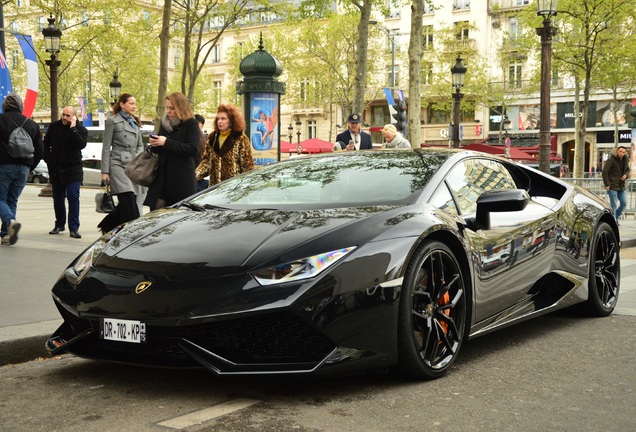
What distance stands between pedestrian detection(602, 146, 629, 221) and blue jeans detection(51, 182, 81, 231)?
11.6m

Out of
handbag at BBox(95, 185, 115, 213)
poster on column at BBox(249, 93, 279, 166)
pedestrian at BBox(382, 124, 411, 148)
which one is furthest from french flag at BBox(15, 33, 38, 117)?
handbag at BBox(95, 185, 115, 213)

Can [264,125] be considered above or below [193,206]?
above

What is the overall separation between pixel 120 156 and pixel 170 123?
4.57ft

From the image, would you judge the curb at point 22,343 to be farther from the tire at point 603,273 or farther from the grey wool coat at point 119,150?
the grey wool coat at point 119,150

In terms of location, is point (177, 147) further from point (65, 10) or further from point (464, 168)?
point (65, 10)

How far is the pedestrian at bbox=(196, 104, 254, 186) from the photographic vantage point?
8.70 meters

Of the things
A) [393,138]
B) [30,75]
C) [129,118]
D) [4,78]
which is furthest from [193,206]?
[30,75]

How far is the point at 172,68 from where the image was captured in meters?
81.1

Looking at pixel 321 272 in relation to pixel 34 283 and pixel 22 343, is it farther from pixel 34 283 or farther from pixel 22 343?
pixel 34 283

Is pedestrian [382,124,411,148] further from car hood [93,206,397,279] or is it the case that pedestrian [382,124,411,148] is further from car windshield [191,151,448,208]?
car hood [93,206,397,279]

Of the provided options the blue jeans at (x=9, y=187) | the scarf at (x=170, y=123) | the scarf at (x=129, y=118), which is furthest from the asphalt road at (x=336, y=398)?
the blue jeans at (x=9, y=187)

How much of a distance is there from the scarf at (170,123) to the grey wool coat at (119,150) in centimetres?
108

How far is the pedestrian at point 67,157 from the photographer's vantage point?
1177 centimetres

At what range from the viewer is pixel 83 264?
4.53 m
